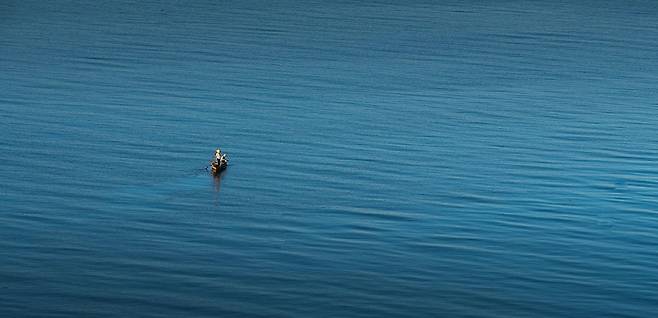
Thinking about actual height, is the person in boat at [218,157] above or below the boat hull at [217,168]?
above

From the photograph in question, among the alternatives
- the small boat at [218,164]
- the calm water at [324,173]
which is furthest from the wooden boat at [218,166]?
the calm water at [324,173]

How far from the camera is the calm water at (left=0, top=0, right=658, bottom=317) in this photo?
4278cm

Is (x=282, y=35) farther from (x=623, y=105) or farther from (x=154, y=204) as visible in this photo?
(x=154, y=204)

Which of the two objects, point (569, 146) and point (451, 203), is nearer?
point (451, 203)

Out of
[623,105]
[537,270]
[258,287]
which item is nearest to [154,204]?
[258,287]

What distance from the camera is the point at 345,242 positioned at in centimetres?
4759

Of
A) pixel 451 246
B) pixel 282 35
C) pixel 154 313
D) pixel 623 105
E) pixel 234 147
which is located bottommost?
pixel 154 313

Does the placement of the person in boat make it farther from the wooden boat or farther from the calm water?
the calm water

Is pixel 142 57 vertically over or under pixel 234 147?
over

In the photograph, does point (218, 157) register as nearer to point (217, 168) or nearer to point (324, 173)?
point (217, 168)

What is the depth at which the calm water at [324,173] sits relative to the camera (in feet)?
140

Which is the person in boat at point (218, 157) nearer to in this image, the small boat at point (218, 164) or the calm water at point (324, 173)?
the small boat at point (218, 164)

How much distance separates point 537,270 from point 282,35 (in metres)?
55.1

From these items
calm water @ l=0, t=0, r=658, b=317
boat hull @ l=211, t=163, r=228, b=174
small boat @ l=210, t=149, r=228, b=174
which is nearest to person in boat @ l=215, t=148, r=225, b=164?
small boat @ l=210, t=149, r=228, b=174
